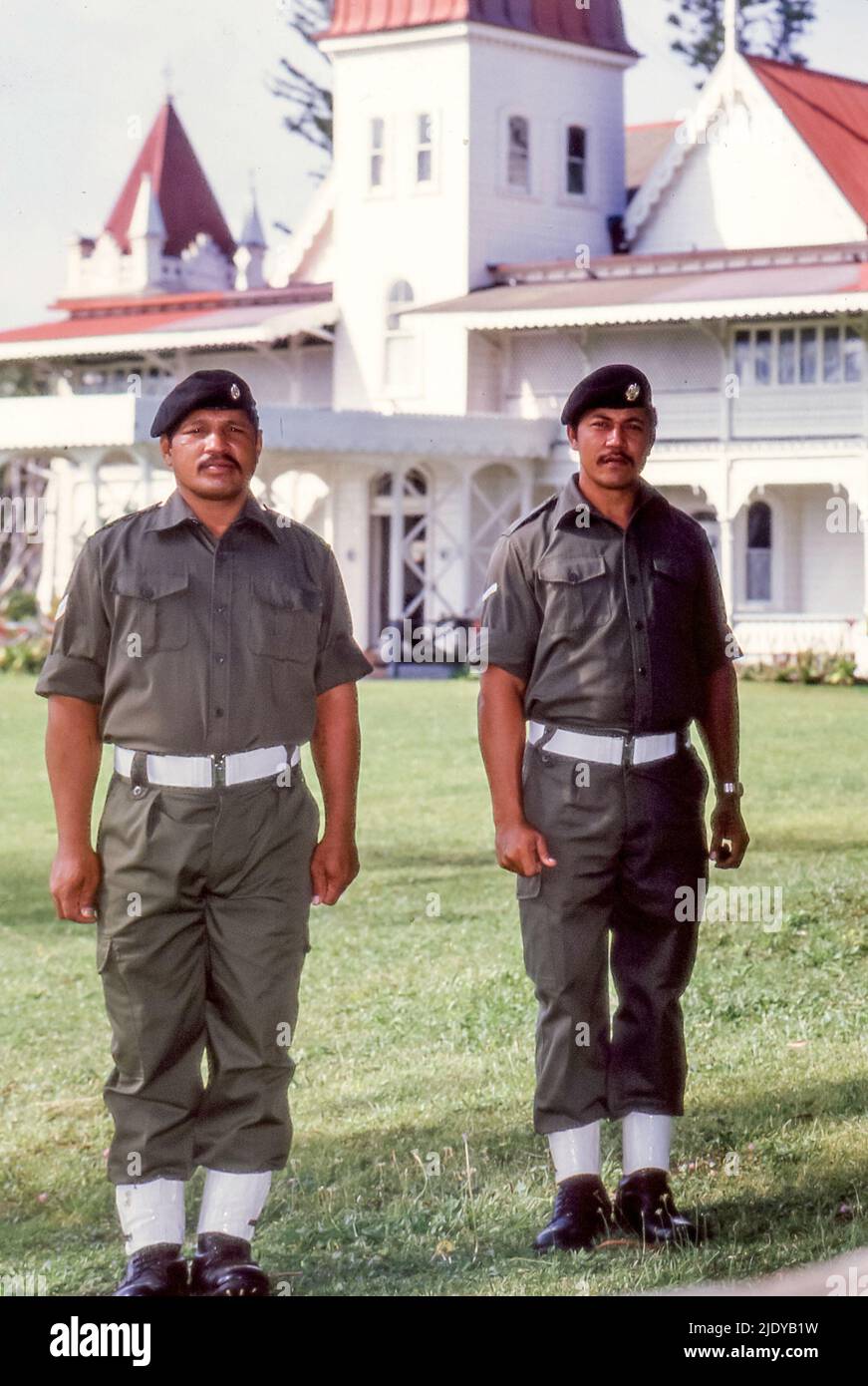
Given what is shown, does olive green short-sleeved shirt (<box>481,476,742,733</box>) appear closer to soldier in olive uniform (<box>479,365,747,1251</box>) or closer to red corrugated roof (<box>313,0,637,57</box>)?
soldier in olive uniform (<box>479,365,747,1251</box>)

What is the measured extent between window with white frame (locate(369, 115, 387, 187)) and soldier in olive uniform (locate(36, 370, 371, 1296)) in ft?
103

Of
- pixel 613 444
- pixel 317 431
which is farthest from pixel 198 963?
pixel 317 431

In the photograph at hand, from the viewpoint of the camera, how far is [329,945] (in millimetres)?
11297

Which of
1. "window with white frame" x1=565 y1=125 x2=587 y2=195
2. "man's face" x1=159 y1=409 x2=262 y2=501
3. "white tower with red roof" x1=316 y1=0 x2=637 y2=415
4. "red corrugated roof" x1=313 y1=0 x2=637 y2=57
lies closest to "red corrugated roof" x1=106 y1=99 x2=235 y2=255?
"white tower with red roof" x1=316 y1=0 x2=637 y2=415

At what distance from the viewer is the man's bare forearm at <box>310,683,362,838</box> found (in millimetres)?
5359

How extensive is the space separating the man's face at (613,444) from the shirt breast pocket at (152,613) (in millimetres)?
1148

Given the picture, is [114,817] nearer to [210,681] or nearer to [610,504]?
[210,681]

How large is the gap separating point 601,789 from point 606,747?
107mm

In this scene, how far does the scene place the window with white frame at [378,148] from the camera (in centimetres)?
3550

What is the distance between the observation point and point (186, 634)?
5.20 meters

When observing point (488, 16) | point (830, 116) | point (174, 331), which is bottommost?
point (174, 331)
